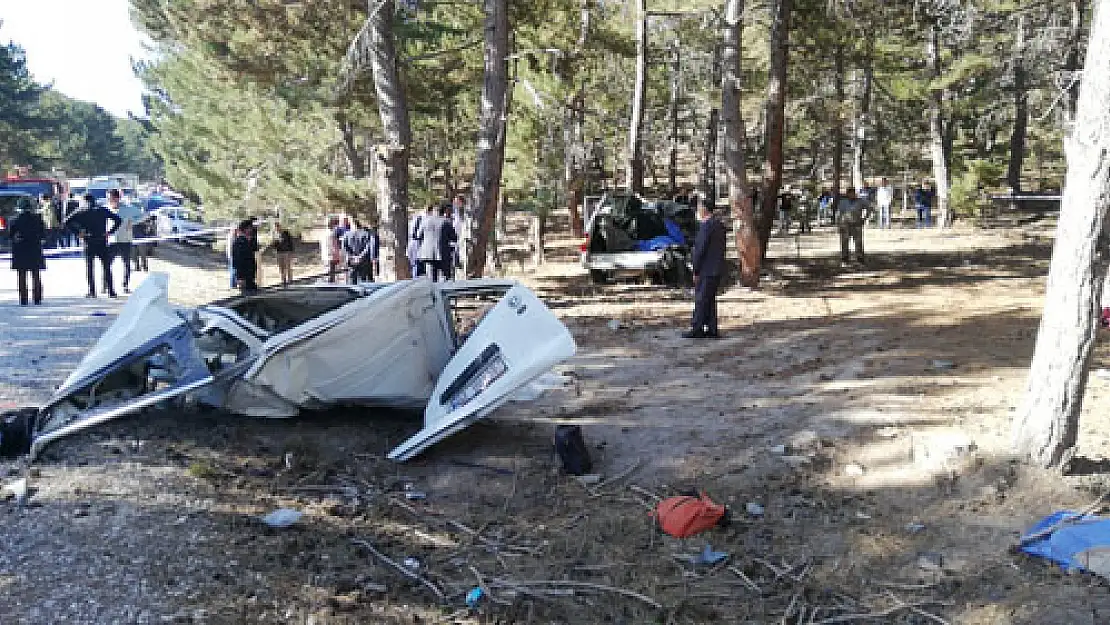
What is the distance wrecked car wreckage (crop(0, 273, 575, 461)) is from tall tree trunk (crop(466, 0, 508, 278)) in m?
5.83

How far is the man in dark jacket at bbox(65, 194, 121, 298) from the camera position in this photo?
13.4 metres

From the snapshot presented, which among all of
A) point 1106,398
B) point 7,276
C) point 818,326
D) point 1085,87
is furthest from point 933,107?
point 7,276

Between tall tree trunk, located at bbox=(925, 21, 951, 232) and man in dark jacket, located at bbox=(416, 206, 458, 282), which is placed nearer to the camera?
man in dark jacket, located at bbox=(416, 206, 458, 282)

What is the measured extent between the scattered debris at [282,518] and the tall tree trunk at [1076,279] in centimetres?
494

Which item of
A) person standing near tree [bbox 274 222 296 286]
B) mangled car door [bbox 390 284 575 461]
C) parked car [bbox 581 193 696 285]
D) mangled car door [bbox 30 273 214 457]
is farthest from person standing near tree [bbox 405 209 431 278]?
mangled car door [bbox 30 273 214 457]

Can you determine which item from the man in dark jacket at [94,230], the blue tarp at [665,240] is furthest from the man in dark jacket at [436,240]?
the man in dark jacket at [94,230]

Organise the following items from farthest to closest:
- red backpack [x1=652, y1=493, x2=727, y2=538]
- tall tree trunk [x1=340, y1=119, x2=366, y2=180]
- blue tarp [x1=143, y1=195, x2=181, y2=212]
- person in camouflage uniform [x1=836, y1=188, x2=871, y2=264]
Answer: blue tarp [x1=143, y1=195, x2=181, y2=212]
tall tree trunk [x1=340, y1=119, x2=366, y2=180]
person in camouflage uniform [x1=836, y1=188, x2=871, y2=264]
red backpack [x1=652, y1=493, x2=727, y2=538]

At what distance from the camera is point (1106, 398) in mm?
7227

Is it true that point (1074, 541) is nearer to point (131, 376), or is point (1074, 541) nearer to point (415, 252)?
point (131, 376)

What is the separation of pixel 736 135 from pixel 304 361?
31.5 ft

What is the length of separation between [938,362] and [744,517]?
14.8ft

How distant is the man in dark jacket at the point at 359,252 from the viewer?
Result: 15.5 metres

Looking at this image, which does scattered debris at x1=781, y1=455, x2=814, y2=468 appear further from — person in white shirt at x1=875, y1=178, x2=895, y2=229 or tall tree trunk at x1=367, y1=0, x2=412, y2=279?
person in white shirt at x1=875, y1=178, x2=895, y2=229

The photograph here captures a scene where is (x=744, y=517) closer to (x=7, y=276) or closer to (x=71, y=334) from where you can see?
(x=71, y=334)
